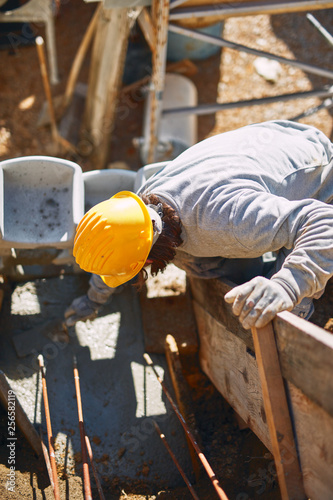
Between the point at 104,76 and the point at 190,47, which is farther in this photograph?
the point at 190,47

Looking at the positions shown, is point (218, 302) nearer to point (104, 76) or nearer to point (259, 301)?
point (259, 301)

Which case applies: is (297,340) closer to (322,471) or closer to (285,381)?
(285,381)

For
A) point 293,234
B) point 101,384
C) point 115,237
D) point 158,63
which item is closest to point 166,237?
point 115,237

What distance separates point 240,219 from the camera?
2357 mm

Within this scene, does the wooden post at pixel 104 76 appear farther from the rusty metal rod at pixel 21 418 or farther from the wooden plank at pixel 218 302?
the rusty metal rod at pixel 21 418

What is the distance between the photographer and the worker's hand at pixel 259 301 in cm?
209

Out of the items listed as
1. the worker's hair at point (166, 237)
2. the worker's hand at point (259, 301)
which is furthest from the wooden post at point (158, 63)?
the worker's hand at point (259, 301)

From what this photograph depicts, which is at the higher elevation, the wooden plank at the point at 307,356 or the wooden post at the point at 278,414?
the wooden plank at the point at 307,356

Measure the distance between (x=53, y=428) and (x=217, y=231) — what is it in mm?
1761

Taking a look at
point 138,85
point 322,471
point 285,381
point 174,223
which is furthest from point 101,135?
point 322,471

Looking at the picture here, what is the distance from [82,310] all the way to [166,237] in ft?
3.37

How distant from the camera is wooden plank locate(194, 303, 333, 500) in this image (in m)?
1.99

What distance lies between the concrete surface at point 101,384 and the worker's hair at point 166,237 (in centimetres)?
110

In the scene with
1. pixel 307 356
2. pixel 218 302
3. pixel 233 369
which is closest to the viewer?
pixel 307 356
